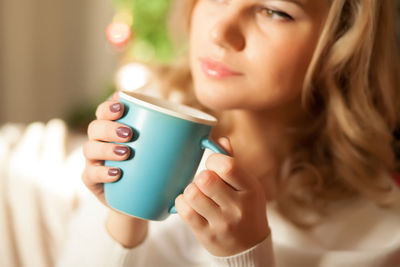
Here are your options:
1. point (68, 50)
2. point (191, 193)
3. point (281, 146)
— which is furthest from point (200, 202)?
point (68, 50)

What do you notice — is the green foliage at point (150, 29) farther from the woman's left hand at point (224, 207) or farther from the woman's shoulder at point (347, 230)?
the woman's left hand at point (224, 207)

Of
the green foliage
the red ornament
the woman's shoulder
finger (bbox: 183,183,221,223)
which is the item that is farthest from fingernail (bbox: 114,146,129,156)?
the red ornament

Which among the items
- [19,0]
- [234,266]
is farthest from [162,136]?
[19,0]

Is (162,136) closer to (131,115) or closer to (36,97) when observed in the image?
(131,115)

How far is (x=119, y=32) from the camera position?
2330mm

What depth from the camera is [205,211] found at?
0.59m

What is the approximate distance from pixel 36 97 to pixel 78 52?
1.83 ft

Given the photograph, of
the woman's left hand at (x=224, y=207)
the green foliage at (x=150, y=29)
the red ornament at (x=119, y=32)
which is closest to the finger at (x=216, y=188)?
the woman's left hand at (x=224, y=207)

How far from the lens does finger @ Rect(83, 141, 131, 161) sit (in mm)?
571

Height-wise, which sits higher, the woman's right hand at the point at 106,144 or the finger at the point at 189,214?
the woman's right hand at the point at 106,144

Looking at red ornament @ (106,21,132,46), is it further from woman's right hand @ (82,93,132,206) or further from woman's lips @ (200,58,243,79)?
woman's right hand @ (82,93,132,206)

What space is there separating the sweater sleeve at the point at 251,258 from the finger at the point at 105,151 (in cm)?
23

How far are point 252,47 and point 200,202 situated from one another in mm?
358

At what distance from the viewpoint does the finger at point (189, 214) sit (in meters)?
0.59
